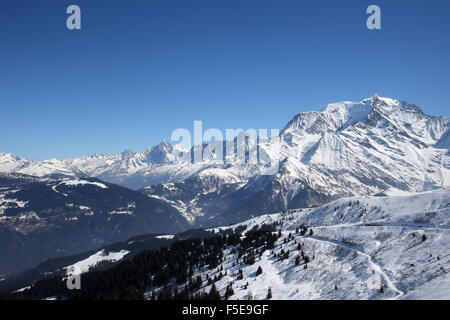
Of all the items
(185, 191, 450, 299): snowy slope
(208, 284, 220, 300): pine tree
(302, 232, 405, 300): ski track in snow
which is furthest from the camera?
(208, 284, 220, 300): pine tree

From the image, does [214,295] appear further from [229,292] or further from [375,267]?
[375,267]

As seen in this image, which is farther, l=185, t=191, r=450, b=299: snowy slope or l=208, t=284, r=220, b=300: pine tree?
l=208, t=284, r=220, b=300: pine tree

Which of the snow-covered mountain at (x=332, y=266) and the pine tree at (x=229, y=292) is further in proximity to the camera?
the pine tree at (x=229, y=292)

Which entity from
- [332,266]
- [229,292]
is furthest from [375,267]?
[229,292]

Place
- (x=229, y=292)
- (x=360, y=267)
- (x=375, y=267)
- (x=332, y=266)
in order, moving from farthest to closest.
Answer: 1. (x=332, y=266)
2. (x=229, y=292)
3. (x=360, y=267)
4. (x=375, y=267)

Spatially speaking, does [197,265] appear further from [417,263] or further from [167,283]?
[417,263]

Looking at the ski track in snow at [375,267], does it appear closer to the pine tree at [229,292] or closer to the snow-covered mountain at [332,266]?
the snow-covered mountain at [332,266]

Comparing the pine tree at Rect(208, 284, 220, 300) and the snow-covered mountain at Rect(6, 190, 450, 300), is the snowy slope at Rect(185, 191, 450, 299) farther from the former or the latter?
the pine tree at Rect(208, 284, 220, 300)

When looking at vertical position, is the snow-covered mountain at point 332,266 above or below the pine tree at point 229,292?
Result: above

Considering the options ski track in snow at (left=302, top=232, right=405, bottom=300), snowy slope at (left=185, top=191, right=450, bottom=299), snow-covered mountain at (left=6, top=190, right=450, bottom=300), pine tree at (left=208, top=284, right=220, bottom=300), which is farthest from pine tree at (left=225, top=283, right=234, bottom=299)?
ski track in snow at (left=302, top=232, right=405, bottom=300)

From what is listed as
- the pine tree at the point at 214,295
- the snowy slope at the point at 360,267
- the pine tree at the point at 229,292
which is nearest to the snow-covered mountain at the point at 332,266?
the snowy slope at the point at 360,267
